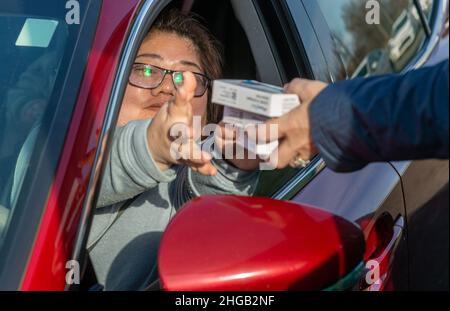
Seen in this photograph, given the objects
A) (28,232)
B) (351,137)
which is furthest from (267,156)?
(28,232)

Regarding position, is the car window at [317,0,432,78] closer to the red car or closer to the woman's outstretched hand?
the red car

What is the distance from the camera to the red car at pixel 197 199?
159cm

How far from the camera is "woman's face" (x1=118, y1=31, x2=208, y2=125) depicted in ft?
8.14

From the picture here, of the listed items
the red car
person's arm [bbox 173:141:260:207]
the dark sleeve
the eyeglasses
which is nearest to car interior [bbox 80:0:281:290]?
the red car

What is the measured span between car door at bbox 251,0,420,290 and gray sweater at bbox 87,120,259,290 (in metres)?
0.20

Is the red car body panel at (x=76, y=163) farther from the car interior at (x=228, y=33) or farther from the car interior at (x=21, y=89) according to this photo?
the car interior at (x=228, y=33)

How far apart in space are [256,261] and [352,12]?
1568 mm

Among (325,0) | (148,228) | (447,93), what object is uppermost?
(325,0)

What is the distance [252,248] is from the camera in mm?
1583

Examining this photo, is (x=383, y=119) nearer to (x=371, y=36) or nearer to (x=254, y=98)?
(x=254, y=98)

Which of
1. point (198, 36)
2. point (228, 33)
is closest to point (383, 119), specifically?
point (198, 36)

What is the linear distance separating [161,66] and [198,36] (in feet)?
0.99

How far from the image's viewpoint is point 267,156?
5.65ft

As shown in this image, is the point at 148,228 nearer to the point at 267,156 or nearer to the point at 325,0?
the point at 267,156
